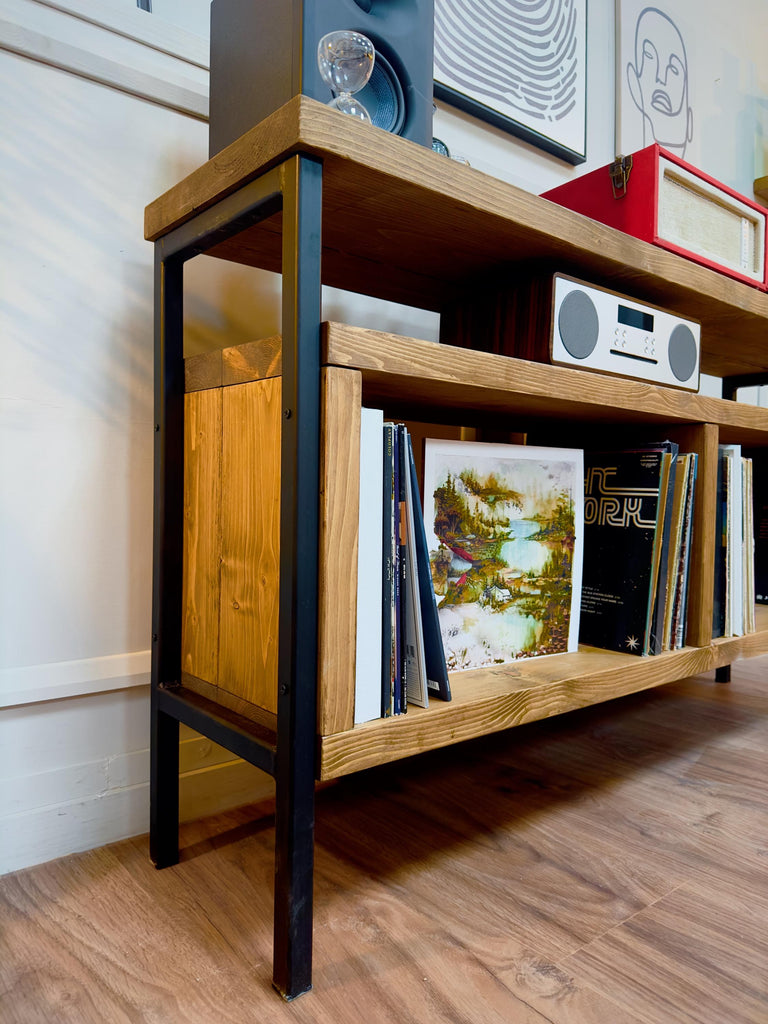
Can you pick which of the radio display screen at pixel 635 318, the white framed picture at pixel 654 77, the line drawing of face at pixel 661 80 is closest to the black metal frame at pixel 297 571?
the radio display screen at pixel 635 318

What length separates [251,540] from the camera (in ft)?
2.49

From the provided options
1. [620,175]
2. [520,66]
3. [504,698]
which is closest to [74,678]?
[504,698]

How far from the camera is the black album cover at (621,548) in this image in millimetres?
1064

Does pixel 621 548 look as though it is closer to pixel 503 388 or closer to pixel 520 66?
pixel 503 388

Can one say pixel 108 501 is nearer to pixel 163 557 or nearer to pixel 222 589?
pixel 163 557

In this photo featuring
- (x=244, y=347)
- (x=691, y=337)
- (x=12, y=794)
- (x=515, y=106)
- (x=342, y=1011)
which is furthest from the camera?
(x=515, y=106)

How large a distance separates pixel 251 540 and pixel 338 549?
14 cm

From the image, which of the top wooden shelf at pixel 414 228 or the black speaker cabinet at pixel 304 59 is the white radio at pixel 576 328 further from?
the black speaker cabinet at pixel 304 59

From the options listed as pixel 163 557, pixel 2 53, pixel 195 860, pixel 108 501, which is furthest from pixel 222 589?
pixel 2 53

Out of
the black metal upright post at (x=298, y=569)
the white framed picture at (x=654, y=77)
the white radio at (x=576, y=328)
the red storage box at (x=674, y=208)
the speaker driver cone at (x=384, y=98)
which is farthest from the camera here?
the white framed picture at (x=654, y=77)

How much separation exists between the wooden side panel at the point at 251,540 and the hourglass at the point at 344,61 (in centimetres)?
30

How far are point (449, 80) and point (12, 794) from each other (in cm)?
144

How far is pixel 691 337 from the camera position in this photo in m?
1.14

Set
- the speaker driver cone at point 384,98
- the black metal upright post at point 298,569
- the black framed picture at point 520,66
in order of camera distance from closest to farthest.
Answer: the black metal upright post at point 298,569 < the speaker driver cone at point 384,98 < the black framed picture at point 520,66
